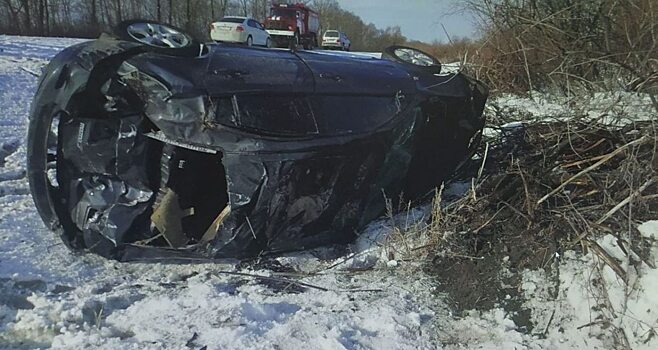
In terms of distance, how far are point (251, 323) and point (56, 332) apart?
1.00 metres

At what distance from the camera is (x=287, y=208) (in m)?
3.71

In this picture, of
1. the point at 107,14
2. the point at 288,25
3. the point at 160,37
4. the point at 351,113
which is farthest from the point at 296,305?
the point at 107,14

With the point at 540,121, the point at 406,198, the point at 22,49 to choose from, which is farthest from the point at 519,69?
the point at 22,49

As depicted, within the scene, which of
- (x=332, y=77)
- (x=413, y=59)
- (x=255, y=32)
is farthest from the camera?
(x=255, y=32)

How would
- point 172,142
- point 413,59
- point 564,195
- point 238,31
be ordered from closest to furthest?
1. point 172,142
2. point 564,195
3. point 413,59
4. point 238,31

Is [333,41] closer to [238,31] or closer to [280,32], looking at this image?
[280,32]

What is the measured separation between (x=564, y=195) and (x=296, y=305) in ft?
→ 6.30

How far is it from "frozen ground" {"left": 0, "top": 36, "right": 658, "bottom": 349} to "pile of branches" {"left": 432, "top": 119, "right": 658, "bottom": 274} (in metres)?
0.16

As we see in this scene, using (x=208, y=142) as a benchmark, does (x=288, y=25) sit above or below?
above

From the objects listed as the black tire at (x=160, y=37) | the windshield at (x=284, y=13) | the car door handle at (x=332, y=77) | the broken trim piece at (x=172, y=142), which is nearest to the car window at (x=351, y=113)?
the car door handle at (x=332, y=77)

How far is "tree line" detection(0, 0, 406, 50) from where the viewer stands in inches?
1123

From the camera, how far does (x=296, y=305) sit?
338 cm

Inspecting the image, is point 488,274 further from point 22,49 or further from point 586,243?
point 22,49

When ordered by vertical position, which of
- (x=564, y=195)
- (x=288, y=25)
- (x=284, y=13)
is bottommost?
(x=564, y=195)
